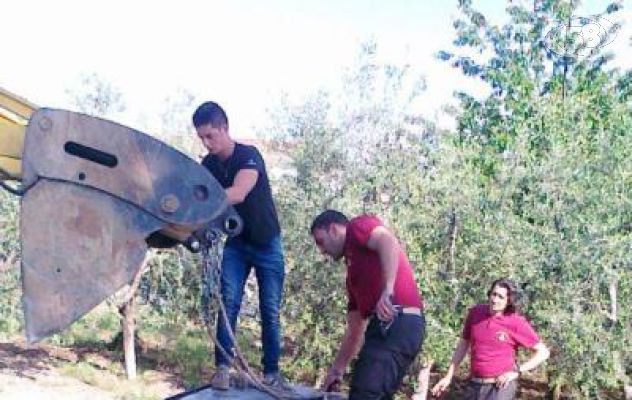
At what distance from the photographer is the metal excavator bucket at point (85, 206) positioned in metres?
2.94

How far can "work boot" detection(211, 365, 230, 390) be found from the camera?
4500 millimetres

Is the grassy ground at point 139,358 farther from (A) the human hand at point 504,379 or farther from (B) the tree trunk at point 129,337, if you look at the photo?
(A) the human hand at point 504,379

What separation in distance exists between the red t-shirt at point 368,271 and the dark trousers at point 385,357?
4.6 inches

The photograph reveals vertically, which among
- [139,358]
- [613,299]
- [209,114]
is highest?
[209,114]

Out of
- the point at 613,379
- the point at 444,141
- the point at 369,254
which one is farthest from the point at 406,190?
the point at 369,254

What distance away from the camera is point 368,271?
430cm

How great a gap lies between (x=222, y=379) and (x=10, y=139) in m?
1.83

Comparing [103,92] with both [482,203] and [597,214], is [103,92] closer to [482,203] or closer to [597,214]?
[482,203]

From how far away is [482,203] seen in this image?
11.1 m

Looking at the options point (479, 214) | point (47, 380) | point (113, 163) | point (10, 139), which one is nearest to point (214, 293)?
point (113, 163)

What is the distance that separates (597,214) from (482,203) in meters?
1.42

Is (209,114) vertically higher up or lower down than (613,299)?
higher up

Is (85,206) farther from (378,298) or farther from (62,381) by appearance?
(62,381)

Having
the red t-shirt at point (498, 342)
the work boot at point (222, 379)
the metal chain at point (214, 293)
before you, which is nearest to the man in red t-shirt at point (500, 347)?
the red t-shirt at point (498, 342)
